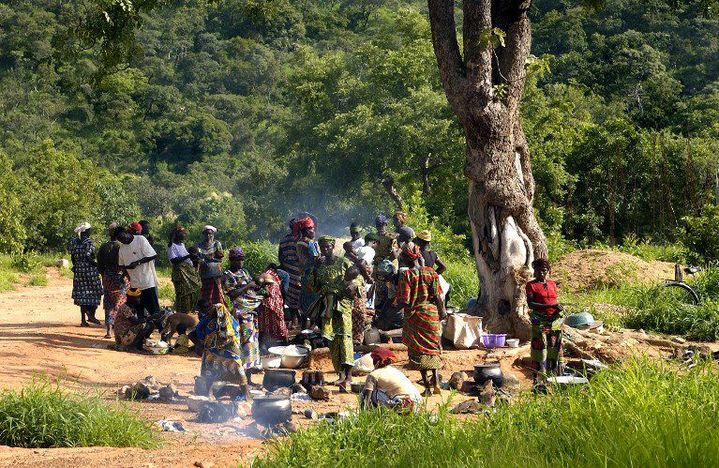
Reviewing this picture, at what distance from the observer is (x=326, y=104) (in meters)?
38.2

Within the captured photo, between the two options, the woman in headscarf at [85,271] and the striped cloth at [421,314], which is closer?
the striped cloth at [421,314]

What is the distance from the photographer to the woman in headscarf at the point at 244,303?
9680mm

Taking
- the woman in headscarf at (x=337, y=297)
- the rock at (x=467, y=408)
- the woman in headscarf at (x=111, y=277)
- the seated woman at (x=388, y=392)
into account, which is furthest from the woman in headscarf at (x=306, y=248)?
the seated woman at (x=388, y=392)

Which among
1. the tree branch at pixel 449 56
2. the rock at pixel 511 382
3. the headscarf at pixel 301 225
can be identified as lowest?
the rock at pixel 511 382

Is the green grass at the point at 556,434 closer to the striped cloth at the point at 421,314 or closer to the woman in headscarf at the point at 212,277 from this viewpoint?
the striped cloth at the point at 421,314

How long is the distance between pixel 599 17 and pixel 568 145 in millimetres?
32879

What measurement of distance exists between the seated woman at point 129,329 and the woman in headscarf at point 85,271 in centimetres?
181

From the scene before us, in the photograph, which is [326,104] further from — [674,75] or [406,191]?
[674,75]

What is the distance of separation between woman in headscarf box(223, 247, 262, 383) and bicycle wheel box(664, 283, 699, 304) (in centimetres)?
637

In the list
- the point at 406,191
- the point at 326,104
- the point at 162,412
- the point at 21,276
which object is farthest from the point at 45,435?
the point at 326,104

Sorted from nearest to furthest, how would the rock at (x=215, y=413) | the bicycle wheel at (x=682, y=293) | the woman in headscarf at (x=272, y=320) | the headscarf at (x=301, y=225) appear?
1. the rock at (x=215, y=413)
2. the woman in headscarf at (x=272, y=320)
3. the headscarf at (x=301, y=225)
4. the bicycle wheel at (x=682, y=293)

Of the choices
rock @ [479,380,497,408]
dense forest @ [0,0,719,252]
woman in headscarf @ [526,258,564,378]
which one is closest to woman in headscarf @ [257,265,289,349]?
rock @ [479,380,497,408]

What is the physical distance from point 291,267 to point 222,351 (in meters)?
3.40

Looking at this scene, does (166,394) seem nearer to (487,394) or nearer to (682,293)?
(487,394)
